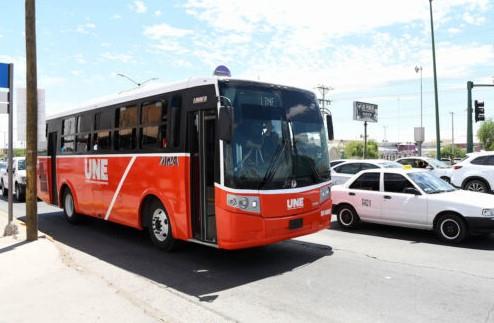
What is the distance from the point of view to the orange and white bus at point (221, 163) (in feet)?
22.6

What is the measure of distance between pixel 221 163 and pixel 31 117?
4905 mm

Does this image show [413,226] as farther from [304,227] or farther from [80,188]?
[80,188]

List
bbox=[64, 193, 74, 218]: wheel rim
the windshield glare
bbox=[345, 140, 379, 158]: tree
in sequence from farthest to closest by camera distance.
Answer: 1. bbox=[345, 140, 379, 158]: tree
2. bbox=[64, 193, 74, 218]: wheel rim
3. the windshield glare

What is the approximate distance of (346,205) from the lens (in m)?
11.3

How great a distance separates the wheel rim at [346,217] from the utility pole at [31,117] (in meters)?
6.85

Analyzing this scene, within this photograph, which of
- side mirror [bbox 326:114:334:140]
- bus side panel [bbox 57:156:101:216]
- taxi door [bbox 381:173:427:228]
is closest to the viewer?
side mirror [bbox 326:114:334:140]

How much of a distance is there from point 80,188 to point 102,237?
163 cm

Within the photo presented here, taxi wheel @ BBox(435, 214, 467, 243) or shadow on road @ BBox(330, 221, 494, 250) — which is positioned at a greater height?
taxi wheel @ BBox(435, 214, 467, 243)

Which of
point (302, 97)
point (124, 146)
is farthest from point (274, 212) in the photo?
point (124, 146)

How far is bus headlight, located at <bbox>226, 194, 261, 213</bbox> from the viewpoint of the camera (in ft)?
22.3

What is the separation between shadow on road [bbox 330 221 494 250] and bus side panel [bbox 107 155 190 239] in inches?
186

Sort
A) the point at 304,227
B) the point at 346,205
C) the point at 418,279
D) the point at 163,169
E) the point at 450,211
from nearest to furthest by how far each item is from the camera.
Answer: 1. the point at 418,279
2. the point at 304,227
3. the point at 163,169
4. the point at 450,211
5. the point at 346,205

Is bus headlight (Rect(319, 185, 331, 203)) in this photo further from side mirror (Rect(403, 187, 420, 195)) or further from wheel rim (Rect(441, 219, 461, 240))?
wheel rim (Rect(441, 219, 461, 240))

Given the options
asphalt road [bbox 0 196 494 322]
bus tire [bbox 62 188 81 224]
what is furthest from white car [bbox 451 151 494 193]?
bus tire [bbox 62 188 81 224]
